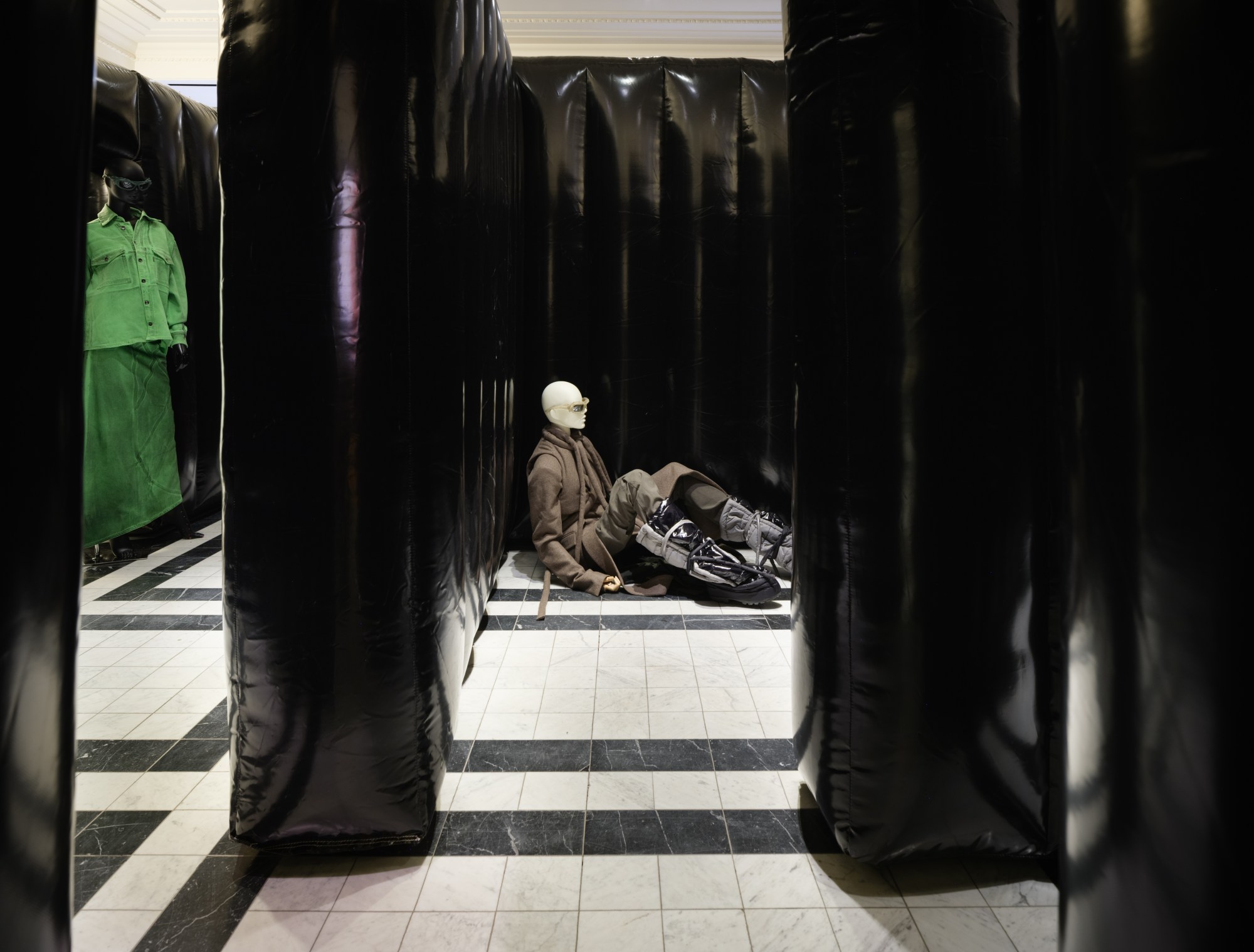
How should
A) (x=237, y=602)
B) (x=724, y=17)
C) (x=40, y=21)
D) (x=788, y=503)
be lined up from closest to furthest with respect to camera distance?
(x=40, y=21), (x=237, y=602), (x=788, y=503), (x=724, y=17)

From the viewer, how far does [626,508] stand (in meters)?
3.61

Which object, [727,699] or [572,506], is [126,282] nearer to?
[572,506]

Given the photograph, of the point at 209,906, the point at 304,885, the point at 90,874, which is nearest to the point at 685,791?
the point at 304,885

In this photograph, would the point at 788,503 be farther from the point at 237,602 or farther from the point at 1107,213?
the point at 1107,213

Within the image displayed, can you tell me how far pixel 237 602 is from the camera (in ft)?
4.82

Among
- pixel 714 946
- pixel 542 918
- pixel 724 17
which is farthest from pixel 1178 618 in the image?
pixel 724 17

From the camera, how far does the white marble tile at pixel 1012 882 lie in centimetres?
146

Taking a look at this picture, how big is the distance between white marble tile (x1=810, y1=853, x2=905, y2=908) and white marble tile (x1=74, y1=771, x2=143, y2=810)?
5.25ft

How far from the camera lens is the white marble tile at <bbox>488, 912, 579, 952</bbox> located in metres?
1.35

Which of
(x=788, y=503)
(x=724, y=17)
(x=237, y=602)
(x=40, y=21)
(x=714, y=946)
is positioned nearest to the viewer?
(x=40, y=21)

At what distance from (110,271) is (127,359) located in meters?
0.41

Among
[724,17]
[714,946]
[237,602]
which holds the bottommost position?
[714,946]

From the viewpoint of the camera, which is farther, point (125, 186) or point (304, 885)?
point (125, 186)

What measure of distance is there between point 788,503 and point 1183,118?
375 cm
